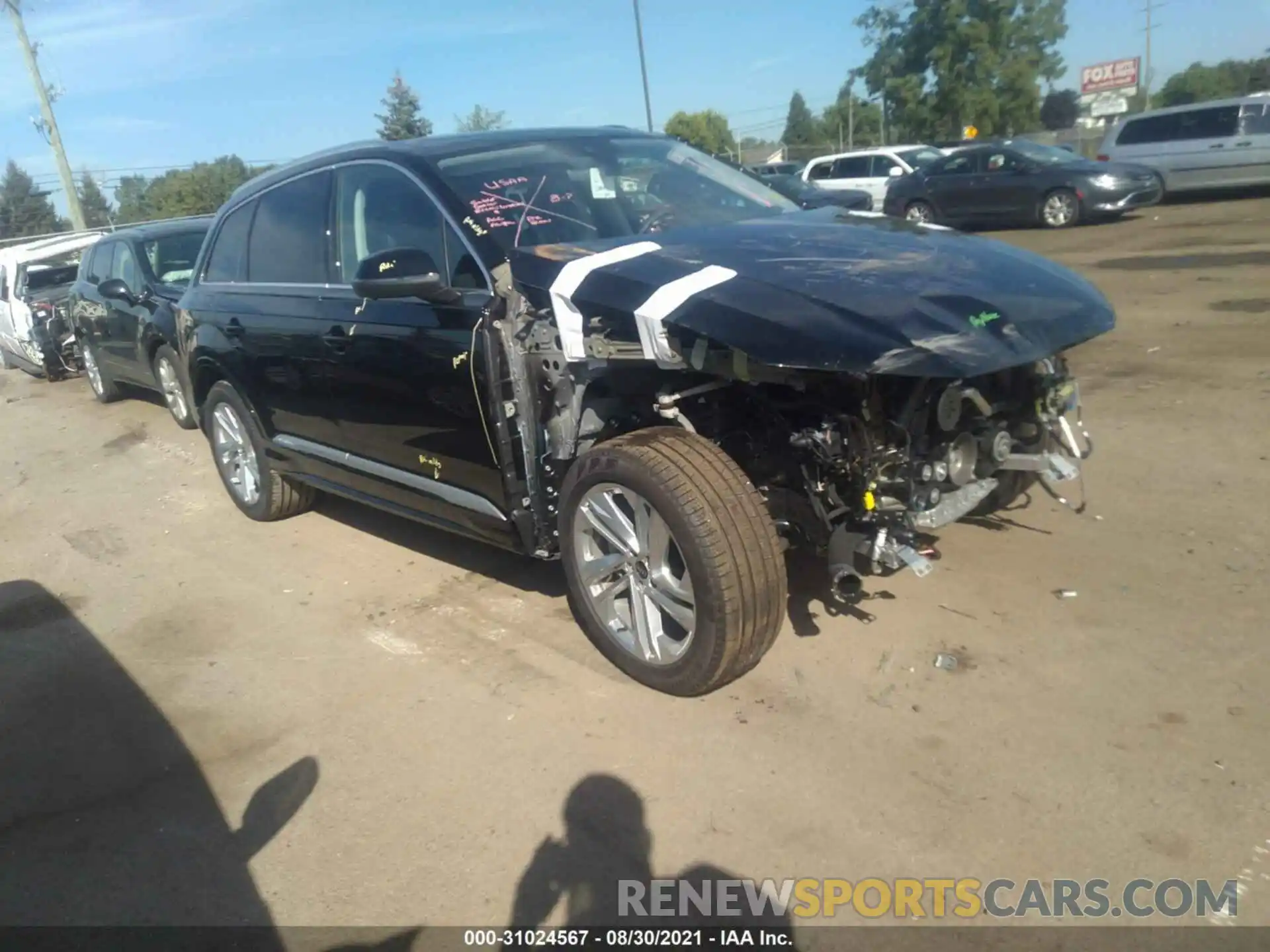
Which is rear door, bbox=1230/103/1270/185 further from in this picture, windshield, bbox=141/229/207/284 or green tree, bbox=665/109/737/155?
green tree, bbox=665/109/737/155

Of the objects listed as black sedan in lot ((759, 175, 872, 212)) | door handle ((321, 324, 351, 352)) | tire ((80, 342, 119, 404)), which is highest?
black sedan in lot ((759, 175, 872, 212))

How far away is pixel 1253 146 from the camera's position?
58.3 feet

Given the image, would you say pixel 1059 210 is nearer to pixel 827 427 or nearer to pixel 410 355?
pixel 410 355

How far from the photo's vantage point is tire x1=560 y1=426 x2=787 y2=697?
3.27m

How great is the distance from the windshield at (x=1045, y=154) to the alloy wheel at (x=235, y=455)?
1583 centimetres

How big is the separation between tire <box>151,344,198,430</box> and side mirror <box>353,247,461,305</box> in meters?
5.68

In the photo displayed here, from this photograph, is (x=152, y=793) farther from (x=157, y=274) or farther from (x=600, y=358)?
(x=157, y=274)

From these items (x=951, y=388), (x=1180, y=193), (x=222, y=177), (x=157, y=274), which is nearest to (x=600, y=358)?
(x=951, y=388)

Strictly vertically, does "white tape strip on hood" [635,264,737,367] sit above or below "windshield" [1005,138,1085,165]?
above

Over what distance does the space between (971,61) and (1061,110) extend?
2704 centimetres

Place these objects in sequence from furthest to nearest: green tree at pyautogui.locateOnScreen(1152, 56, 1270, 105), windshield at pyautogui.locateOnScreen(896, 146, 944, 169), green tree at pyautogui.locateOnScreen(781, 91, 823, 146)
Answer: green tree at pyautogui.locateOnScreen(781, 91, 823, 146), green tree at pyautogui.locateOnScreen(1152, 56, 1270, 105), windshield at pyautogui.locateOnScreen(896, 146, 944, 169)

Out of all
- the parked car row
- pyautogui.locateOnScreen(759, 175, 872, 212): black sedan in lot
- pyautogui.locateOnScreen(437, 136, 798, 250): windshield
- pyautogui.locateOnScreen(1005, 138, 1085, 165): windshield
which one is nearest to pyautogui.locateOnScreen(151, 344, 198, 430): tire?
the parked car row

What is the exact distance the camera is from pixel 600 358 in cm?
356

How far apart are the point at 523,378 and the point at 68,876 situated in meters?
2.12
